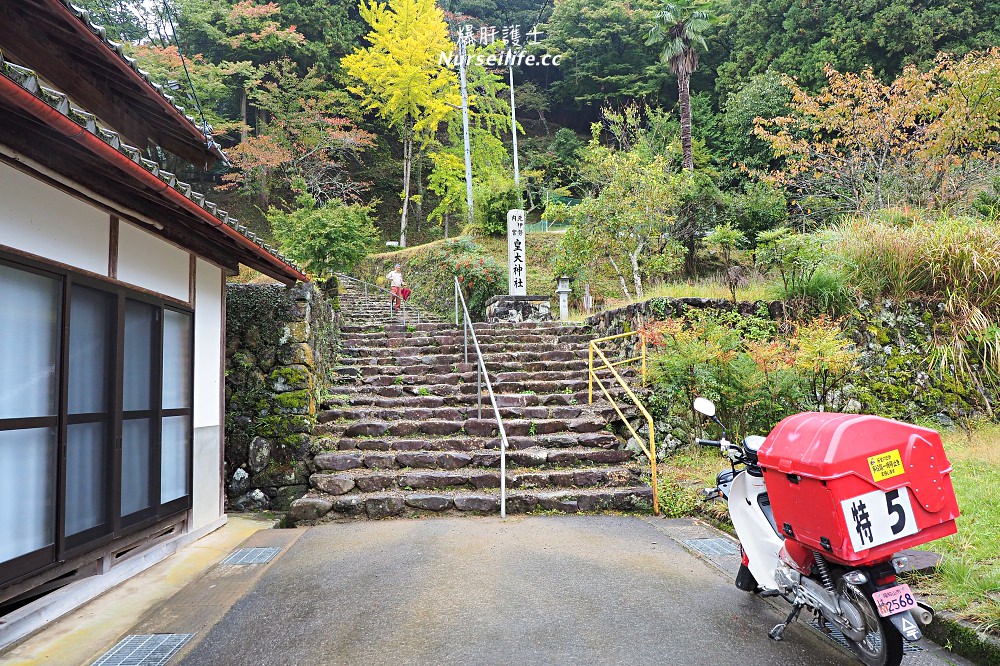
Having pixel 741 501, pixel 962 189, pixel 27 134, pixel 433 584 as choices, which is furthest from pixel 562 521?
pixel 962 189

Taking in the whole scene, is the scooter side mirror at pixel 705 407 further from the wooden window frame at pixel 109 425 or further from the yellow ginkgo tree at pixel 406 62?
the yellow ginkgo tree at pixel 406 62

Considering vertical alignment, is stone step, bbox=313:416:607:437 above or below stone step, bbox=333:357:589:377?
below

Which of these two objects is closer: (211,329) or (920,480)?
(920,480)

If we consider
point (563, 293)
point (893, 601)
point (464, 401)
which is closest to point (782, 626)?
point (893, 601)

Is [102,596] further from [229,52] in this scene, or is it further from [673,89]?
[673,89]

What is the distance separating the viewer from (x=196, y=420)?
17.5 feet

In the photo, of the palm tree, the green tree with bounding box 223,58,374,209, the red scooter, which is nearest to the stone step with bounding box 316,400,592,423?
the red scooter

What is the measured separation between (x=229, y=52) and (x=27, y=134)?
22146 millimetres

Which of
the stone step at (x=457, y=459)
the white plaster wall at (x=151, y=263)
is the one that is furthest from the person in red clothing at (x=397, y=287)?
the white plaster wall at (x=151, y=263)

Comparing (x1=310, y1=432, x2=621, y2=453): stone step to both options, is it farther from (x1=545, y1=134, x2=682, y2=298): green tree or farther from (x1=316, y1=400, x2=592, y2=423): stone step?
(x1=545, y1=134, x2=682, y2=298): green tree

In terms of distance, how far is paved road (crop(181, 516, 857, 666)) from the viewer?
9.69 feet

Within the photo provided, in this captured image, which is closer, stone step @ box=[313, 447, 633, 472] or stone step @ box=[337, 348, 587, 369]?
stone step @ box=[313, 447, 633, 472]

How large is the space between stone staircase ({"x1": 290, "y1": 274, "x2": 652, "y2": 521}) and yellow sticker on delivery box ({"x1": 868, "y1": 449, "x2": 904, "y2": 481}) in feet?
11.8

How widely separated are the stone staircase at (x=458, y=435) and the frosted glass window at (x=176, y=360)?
1541 mm
